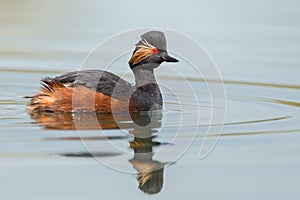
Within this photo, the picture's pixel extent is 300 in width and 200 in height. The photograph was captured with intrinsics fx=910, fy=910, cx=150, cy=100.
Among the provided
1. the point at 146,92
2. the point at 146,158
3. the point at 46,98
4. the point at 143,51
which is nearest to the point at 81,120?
the point at 46,98

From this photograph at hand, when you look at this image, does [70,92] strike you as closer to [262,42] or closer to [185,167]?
[185,167]

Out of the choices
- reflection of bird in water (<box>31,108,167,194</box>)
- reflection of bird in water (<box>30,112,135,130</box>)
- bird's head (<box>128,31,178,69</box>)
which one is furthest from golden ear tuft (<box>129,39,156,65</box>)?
reflection of bird in water (<box>30,112,135,130</box>)

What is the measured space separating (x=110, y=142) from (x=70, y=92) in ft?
5.83

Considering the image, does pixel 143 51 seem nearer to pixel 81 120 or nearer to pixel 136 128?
pixel 81 120

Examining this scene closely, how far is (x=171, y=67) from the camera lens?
13.1 metres

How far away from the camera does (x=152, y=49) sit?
35.2ft

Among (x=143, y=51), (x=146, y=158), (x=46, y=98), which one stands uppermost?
(x=143, y=51)

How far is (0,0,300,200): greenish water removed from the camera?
7676 millimetres

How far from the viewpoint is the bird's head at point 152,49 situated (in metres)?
10.7

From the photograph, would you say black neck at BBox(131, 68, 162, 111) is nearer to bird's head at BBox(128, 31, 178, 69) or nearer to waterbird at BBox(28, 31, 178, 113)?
waterbird at BBox(28, 31, 178, 113)

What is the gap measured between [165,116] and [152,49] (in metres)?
0.89

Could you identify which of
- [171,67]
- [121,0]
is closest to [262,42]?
[171,67]

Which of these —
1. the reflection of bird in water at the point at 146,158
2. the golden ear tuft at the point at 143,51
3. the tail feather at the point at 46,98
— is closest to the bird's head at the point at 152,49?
the golden ear tuft at the point at 143,51

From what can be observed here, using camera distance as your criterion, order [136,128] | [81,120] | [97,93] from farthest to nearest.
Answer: [97,93] < [81,120] < [136,128]
